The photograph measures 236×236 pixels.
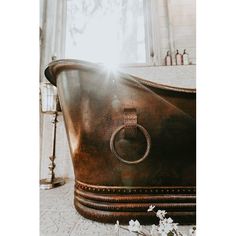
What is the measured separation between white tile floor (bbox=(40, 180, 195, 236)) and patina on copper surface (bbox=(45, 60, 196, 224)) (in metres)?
0.04

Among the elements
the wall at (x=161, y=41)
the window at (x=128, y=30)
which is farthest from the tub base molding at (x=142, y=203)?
the window at (x=128, y=30)

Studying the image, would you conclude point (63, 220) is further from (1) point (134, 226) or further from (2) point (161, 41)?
(2) point (161, 41)

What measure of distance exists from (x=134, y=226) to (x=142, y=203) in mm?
101

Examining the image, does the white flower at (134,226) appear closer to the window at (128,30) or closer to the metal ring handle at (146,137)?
the metal ring handle at (146,137)

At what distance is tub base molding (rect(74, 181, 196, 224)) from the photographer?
2.92 ft

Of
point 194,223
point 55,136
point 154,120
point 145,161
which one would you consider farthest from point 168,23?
point 194,223

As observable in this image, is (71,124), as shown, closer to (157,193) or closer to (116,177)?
(116,177)

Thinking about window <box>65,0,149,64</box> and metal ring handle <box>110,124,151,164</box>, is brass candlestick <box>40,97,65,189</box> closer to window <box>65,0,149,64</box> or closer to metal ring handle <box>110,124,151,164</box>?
metal ring handle <box>110,124,151,164</box>

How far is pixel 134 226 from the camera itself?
823 mm

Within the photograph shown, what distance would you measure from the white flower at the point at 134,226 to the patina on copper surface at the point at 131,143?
2.1 inches

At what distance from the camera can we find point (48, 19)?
101 centimetres

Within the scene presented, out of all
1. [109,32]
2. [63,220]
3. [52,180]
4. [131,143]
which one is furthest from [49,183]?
[109,32]
